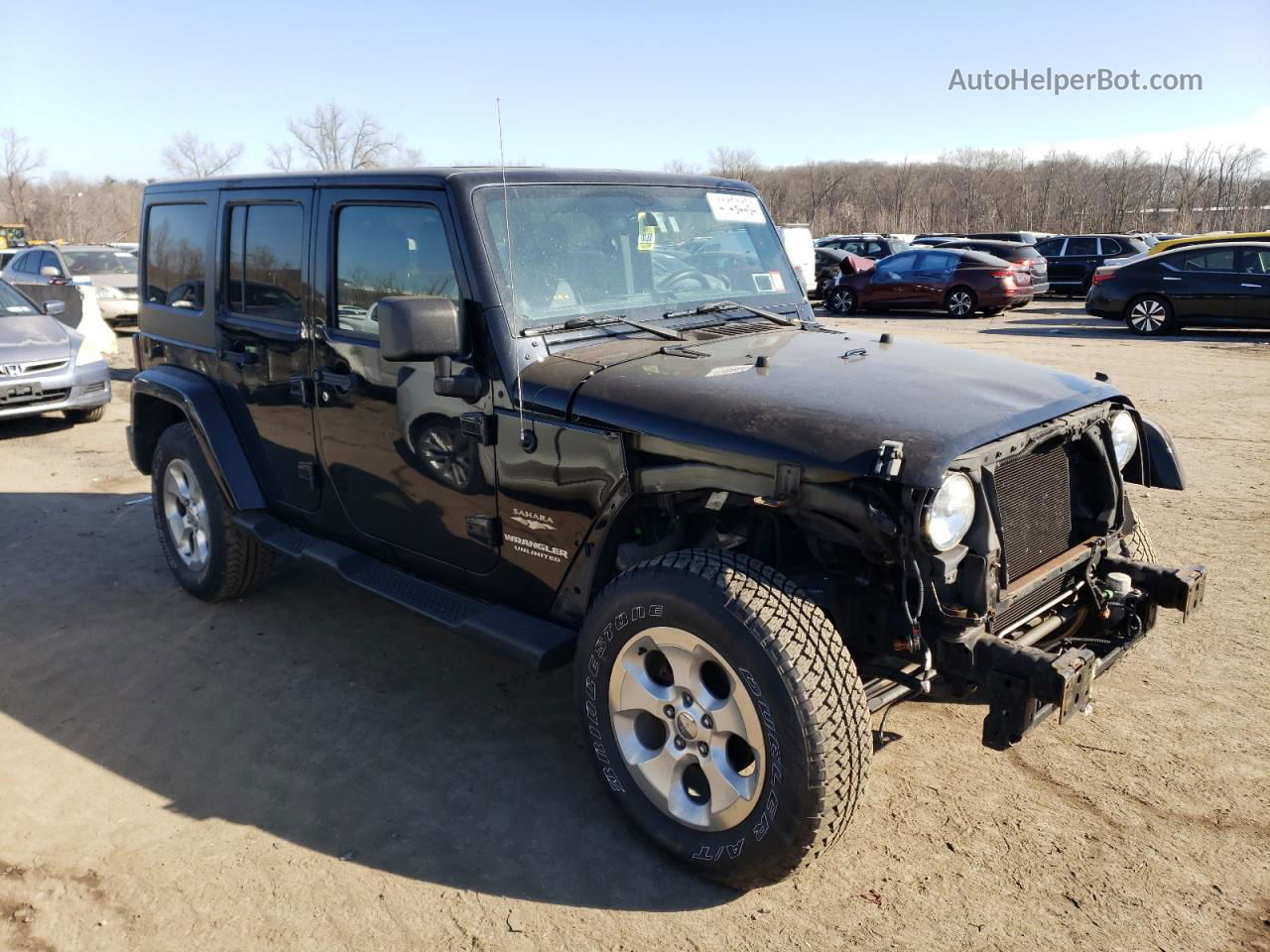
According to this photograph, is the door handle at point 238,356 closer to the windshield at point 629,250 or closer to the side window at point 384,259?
the side window at point 384,259

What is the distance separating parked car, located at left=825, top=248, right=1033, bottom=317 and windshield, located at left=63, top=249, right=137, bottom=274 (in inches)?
545

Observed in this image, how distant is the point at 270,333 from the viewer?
439cm

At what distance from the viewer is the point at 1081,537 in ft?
10.9

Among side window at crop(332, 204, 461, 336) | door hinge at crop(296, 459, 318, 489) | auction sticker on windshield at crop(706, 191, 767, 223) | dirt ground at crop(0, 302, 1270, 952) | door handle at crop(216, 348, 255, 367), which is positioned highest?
auction sticker on windshield at crop(706, 191, 767, 223)

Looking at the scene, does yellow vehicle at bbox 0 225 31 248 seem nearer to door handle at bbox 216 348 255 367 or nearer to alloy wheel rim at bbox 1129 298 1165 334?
alloy wheel rim at bbox 1129 298 1165 334

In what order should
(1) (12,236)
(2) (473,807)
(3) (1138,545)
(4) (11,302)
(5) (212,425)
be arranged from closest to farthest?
(2) (473,807) < (3) (1138,545) < (5) (212,425) < (4) (11,302) < (1) (12,236)

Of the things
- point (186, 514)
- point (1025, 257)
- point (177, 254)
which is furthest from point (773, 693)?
point (1025, 257)

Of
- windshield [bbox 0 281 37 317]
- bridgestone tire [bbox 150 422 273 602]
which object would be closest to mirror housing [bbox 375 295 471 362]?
bridgestone tire [bbox 150 422 273 602]

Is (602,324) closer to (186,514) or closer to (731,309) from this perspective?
(731,309)

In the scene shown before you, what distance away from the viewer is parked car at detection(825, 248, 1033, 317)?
1928cm

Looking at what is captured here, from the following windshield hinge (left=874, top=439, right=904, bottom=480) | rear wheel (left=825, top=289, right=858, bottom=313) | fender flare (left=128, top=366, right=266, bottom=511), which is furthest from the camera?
rear wheel (left=825, top=289, right=858, bottom=313)

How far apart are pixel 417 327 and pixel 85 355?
8069 millimetres

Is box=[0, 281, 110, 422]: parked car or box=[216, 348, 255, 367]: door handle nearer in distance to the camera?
box=[216, 348, 255, 367]: door handle

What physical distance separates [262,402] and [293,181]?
1.01 metres
